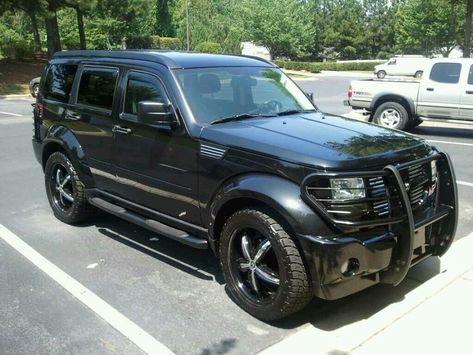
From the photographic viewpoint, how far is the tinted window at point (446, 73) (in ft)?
40.0

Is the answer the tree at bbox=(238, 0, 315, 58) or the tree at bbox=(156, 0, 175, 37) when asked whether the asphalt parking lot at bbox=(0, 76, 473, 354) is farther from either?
the tree at bbox=(156, 0, 175, 37)

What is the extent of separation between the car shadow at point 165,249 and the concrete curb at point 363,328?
1103 mm

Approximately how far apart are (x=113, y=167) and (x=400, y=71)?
32.6 m

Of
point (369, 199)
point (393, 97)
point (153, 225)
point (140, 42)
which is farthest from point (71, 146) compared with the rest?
point (140, 42)

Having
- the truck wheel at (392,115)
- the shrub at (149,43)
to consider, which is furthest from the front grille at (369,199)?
the shrub at (149,43)

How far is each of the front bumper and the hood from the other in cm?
17

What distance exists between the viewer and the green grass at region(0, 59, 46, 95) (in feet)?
88.2

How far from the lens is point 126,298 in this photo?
13.7 feet

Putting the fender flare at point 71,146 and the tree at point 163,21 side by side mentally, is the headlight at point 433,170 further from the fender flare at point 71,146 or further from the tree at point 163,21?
the tree at point 163,21

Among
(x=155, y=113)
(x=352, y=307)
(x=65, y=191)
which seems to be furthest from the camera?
(x=65, y=191)

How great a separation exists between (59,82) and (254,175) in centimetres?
336

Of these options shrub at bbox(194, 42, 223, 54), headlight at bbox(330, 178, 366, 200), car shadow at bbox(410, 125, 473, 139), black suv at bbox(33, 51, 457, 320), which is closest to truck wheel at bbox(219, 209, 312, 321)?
black suv at bbox(33, 51, 457, 320)

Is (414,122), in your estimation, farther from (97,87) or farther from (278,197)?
(278,197)

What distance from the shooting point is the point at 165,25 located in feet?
198
